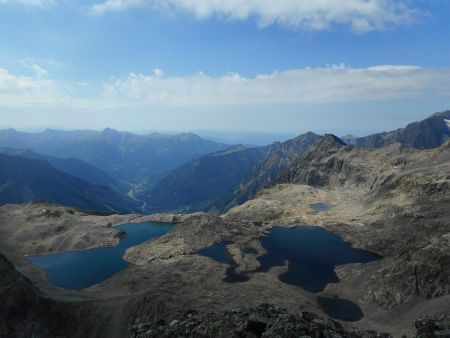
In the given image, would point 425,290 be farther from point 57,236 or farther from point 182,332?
point 57,236

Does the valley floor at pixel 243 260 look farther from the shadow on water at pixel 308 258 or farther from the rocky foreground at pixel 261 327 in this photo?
the rocky foreground at pixel 261 327

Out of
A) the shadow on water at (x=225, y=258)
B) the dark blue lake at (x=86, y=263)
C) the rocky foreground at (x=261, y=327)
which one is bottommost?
the dark blue lake at (x=86, y=263)

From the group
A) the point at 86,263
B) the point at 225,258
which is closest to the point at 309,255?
the point at 225,258

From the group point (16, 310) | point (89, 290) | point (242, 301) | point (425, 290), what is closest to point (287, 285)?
point (242, 301)

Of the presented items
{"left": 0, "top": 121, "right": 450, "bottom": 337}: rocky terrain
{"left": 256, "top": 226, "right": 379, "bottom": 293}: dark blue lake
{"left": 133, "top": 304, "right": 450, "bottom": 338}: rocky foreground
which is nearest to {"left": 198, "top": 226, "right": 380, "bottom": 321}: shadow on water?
{"left": 256, "top": 226, "right": 379, "bottom": 293}: dark blue lake

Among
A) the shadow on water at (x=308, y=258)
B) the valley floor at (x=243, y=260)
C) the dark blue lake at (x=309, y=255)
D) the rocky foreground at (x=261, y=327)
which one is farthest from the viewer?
the dark blue lake at (x=309, y=255)

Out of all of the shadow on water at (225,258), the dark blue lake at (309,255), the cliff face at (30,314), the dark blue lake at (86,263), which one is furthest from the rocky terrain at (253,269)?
the dark blue lake at (86,263)

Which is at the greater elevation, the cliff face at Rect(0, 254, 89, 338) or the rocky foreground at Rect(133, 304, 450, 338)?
the rocky foreground at Rect(133, 304, 450, 338)

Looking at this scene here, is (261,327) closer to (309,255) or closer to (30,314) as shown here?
(30,314)

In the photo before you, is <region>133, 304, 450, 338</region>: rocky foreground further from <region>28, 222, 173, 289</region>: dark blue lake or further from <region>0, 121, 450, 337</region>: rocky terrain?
<region>28, 222, 173, 289</region>: dark blue lake
